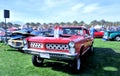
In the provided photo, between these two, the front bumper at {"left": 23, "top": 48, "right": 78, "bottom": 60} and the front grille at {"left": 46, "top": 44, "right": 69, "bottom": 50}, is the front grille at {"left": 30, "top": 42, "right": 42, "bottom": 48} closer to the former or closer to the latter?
the front bumper at {"left": 23, "top": 48, "right": 78, "bottom": 60}

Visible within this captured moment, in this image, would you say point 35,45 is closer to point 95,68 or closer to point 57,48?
point 57,48

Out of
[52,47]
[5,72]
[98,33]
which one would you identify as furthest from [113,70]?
[98,33]

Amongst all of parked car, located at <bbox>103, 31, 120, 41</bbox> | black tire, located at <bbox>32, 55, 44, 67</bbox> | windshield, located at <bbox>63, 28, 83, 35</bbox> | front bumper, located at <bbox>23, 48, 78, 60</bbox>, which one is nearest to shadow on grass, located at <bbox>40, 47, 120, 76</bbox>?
black tire, located at <bbox>32, 55, 44, 67</bbox>

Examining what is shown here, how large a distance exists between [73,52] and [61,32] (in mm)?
2501

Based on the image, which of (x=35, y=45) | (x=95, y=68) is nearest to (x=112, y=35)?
(x=95, y=68)

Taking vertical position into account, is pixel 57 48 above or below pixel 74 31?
below

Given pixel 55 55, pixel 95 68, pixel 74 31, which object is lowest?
pixel 95 68

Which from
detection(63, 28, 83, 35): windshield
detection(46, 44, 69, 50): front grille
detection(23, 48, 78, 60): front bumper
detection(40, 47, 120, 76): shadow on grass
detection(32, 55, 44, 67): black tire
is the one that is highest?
detection(63, 28, 83, 35): windshield

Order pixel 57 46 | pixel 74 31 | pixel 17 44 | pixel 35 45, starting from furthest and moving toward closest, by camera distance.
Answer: pixel 17 44 < pixel 74 31 < pixel 35 45 < pixel 57 46

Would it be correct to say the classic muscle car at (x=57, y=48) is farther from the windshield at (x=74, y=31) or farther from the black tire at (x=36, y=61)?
the windshield at (x=74, y=31)

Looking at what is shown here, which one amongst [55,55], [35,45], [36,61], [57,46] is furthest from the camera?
[36,61]

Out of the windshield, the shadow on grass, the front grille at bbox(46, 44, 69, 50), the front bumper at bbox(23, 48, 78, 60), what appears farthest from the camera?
the windshield

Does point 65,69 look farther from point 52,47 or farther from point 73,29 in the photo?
point 73,29

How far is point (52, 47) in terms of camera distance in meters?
6.92
